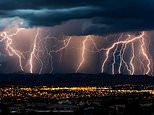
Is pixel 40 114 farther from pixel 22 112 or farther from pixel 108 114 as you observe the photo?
pixel 108 114

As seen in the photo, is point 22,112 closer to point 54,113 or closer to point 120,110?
point 54,113

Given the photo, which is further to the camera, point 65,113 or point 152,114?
point 65,113

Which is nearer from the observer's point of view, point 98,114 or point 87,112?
point 98,114

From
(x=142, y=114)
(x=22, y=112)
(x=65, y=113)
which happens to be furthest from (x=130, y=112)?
(x=22, y=112)

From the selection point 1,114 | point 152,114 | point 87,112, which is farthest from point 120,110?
point 1,114

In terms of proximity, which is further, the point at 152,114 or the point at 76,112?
the point at 76,112

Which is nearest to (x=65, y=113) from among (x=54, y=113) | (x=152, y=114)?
(x=54, y=113)

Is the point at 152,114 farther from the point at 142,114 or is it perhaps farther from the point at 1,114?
the point at 1,114

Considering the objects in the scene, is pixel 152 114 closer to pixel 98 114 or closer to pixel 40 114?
pixel 98 114
